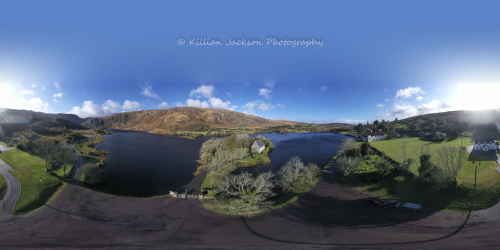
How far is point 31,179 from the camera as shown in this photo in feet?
68.5

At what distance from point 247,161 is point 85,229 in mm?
26802

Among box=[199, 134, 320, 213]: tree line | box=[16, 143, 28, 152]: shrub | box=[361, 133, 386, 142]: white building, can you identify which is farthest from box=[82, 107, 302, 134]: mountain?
box=[361, 133, 386, 142]: white building

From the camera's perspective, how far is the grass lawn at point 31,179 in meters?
17.2

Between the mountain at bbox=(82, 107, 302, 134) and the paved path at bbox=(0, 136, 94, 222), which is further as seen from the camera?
the mountain at bbox=(82, 107, 302, 134)

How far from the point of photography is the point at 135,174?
1198 inches

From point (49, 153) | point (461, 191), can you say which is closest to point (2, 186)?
point (49, 153)

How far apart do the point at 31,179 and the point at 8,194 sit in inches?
154

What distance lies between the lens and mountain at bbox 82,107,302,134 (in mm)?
104375

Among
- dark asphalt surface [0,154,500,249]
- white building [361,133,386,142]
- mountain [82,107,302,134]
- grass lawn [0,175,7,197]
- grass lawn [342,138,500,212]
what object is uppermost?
mountain [82,107,302,134]

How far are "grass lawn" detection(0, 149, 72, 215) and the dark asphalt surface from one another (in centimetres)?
160

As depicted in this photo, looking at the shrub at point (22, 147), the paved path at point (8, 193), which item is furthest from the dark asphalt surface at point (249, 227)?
the shrub at point (22, 147)

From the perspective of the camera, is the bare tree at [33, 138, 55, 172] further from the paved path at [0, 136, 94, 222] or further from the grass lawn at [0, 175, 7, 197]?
the grass lawn at [0, 175, 7, 197]

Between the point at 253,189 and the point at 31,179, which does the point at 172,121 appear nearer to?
the point at 31,179

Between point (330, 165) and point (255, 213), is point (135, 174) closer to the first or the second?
point (255, 213)
